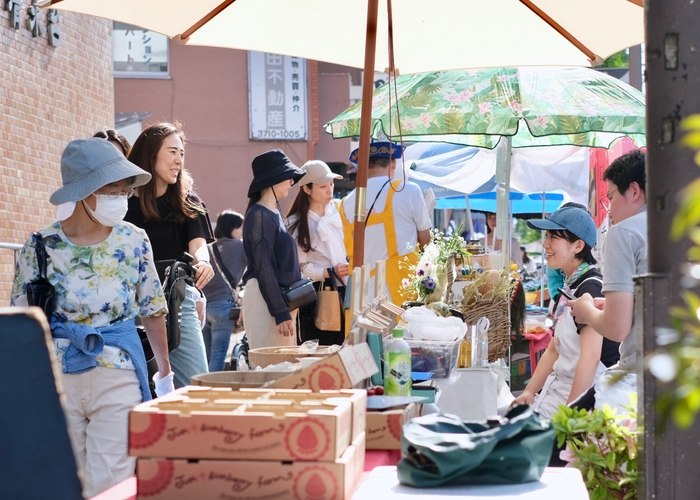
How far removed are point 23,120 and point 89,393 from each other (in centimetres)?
627

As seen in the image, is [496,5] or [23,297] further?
[496,5]

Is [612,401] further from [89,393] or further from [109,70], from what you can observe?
[109,70]

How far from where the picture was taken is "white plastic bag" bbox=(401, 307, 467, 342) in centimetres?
369

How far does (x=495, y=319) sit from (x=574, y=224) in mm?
774

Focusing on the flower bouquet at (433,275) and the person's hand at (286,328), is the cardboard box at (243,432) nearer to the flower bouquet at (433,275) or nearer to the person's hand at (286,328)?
the flower bouquet at (433,275)

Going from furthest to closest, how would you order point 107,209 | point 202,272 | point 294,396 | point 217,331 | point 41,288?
1. point 217,331
2. point 202,272
3. point 107,209
4. point 41,288
5. point 294,396

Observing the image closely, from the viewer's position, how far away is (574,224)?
4730 millimetres

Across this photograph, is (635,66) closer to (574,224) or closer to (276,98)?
(574,224)

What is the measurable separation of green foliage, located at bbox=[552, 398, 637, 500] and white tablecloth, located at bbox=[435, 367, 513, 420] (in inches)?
48.3

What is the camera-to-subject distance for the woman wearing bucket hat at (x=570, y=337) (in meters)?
4.18

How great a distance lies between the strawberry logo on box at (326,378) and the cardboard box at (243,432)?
427 millimetres

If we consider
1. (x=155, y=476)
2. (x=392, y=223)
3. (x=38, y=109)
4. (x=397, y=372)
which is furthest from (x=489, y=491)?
(x=38, y=109)

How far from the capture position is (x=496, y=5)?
4301 mm

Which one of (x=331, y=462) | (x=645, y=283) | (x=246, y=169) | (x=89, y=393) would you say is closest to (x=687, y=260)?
(x=645, y=283)
